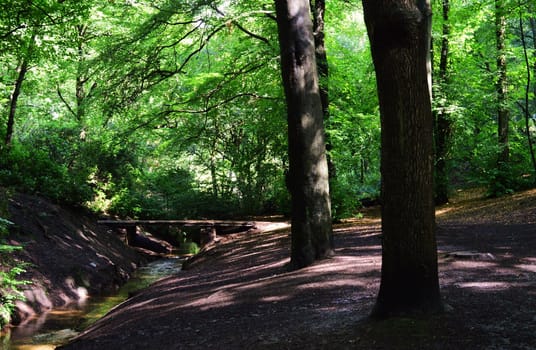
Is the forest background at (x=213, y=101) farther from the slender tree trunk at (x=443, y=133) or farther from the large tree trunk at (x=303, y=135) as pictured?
the large tree trunk at (x=303, y=135)

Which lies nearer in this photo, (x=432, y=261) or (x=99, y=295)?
(x=432, y=261)

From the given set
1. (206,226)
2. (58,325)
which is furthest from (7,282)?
(206,226)

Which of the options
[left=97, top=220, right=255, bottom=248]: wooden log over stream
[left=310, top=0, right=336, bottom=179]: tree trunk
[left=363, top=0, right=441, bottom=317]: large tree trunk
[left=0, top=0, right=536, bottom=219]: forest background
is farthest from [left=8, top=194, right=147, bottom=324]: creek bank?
[left=363, top=0, right=441, bottom=317]: large tree trunk

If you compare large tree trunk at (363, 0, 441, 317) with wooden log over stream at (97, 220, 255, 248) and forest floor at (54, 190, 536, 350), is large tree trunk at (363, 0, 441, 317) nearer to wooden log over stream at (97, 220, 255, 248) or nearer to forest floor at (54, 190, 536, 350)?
forest floor at (54, 190, 536, 350)

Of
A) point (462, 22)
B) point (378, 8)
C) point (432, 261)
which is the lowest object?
point (432, 261)

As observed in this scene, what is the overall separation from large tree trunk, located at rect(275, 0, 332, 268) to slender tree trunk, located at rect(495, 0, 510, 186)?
1197cm

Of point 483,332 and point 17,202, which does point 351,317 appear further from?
point 17,202

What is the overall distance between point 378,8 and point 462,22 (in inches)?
640

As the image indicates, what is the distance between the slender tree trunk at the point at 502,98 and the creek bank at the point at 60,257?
13.6 meters

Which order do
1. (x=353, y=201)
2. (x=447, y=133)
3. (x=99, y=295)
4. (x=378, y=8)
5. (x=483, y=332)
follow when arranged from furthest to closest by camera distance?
(x=447, y=133) → (x=353, y=201) → (x=99, y=295) → (x=378, y=8) → (x=483, y=332)

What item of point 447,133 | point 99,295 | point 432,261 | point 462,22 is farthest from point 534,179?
point 432,261

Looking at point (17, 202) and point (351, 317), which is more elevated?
point (17, 202)

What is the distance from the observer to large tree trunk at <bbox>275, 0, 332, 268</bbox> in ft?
28.1

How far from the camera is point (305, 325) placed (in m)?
4.87
